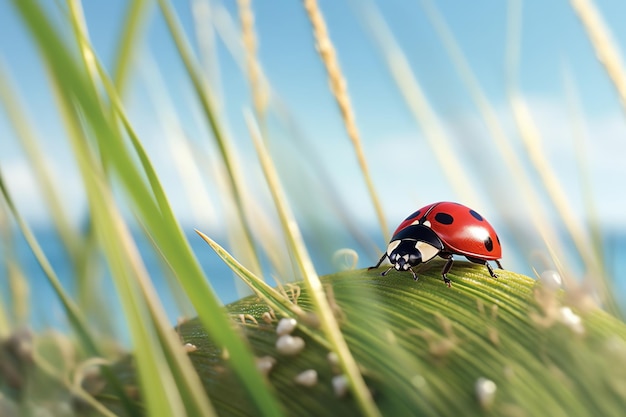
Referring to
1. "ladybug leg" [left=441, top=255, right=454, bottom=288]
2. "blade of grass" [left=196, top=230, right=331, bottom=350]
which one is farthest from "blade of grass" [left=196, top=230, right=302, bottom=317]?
"ladybug leg" [left=441, top=255, right=454, bottom=288]

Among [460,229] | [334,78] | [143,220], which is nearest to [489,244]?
[460,229]

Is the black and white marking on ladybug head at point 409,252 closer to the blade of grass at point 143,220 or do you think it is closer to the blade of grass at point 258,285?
the blade of grass at point 258,285

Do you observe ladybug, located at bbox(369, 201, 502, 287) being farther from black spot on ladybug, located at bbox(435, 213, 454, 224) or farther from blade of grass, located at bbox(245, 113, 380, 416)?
blade of grass, located at bbox(245, 113, 380, 416)

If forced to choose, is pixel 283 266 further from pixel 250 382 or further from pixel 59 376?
pixel 250 382

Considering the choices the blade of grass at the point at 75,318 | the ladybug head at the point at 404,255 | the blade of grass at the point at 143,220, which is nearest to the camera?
the blade of grass at the point at 143,220

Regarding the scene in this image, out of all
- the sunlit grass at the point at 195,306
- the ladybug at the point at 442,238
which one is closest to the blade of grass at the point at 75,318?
the sunlit grass at the point at 195,306

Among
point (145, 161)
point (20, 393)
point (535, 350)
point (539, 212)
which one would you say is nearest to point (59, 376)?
point (20, 393)

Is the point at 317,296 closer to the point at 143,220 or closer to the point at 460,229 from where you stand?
the point at 143,220
